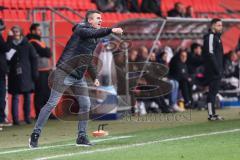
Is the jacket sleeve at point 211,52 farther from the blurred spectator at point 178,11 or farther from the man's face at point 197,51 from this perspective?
the blurred spectator at point 178,11

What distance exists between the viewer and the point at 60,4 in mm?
20594

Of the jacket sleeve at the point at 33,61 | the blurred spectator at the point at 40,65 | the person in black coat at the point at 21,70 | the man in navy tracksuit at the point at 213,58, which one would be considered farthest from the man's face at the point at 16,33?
the man in navy tracksuit at the point at 213,58

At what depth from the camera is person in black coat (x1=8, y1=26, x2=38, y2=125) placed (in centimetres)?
1608

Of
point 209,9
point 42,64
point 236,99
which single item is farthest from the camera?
point 209,9

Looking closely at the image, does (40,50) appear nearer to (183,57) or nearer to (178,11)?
(183,57)

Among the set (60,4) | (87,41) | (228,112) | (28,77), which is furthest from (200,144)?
(60,4)

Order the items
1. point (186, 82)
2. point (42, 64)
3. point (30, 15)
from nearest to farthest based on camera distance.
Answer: point (42, 64), point (30, 15), point (186, 82)

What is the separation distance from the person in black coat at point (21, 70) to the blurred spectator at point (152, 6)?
676 centimetres

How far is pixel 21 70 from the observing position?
638 inches

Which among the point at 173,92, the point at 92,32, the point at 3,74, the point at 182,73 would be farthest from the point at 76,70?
the point at 182,73

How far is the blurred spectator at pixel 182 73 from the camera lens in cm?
2006

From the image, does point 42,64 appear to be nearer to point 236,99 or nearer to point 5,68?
point 5,68

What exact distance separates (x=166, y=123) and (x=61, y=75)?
4.92 m

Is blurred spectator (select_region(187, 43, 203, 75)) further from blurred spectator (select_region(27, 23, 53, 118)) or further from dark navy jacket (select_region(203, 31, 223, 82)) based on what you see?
blurred spectator (select_region(27, 23, 53, 118))
